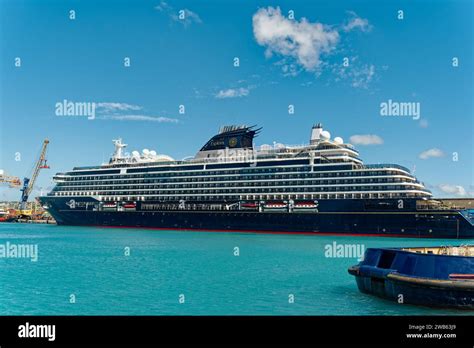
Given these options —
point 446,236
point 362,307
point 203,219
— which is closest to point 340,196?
point 446,236

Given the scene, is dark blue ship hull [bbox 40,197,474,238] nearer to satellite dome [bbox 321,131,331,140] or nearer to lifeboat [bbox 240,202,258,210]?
lifeboat [bbox 240,202,258,210]

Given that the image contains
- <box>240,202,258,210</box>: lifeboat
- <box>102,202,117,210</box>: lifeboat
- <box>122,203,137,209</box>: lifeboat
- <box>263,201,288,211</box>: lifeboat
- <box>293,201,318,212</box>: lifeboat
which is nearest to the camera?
<box>293,201,318,212</box>: lifeboat

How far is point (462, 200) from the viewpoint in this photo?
2906 inches

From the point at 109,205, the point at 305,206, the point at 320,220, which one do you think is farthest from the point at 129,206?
the point at 320,220

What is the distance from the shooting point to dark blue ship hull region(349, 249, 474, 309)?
18969 mm

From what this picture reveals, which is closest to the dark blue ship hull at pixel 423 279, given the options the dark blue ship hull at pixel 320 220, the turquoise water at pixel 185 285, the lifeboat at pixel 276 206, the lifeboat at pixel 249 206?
the turquoise water at pixel 185 285

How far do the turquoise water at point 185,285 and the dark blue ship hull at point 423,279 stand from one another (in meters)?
0.50

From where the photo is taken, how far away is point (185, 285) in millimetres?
24500

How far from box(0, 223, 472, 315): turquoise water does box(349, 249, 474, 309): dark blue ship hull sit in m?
0.50

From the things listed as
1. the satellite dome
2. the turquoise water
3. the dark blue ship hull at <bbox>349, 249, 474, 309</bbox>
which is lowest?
the turquoise water

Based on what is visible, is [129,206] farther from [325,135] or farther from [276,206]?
[325,135]

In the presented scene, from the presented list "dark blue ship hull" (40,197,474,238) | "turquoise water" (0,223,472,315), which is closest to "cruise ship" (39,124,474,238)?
"dark blue ship hull" (40,197,474,238)
